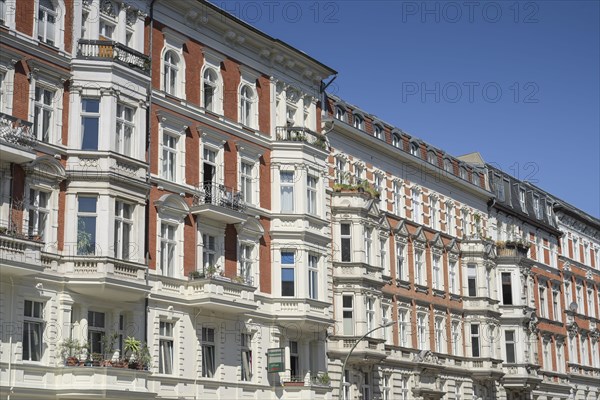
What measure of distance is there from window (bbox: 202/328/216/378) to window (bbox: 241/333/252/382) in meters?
1.73

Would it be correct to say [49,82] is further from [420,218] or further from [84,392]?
[420,218]

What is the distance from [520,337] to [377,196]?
17.3 meters

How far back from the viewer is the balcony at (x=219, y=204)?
126 feet

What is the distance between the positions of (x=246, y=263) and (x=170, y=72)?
334 inches

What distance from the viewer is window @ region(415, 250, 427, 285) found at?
54.7m

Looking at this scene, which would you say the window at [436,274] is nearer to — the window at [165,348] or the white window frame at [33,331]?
the window at [165,348]

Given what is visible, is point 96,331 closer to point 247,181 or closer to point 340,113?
point 247,181

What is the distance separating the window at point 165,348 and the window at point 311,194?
9.74 m

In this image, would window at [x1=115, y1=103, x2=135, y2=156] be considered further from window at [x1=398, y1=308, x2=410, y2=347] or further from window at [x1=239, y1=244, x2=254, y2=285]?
window at [x1=398, y1=308, x2=410, y2=347]

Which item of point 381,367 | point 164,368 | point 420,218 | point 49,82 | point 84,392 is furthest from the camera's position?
point 420,218

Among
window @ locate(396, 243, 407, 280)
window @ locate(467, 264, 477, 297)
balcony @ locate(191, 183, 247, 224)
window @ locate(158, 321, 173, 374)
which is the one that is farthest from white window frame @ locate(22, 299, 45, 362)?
window @ locate(467, 264, 477, 297)

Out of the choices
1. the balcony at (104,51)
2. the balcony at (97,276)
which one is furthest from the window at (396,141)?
the balcony at (97,276)

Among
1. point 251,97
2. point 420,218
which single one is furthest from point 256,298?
point 420,218

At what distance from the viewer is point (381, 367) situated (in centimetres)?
4906
